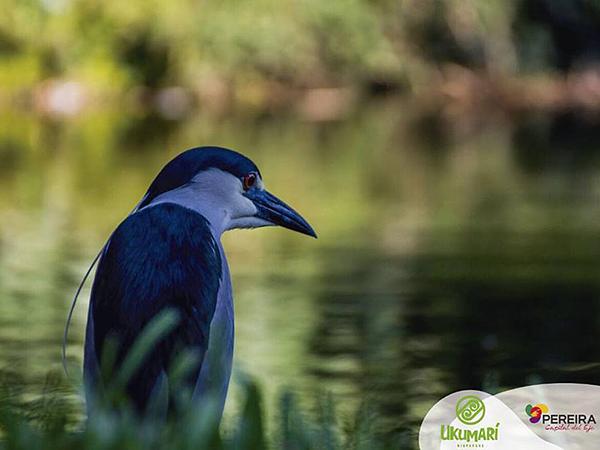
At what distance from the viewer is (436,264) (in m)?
13.9

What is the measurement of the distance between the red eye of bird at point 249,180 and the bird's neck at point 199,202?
13 centimetres

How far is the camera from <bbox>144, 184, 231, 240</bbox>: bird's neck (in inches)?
172

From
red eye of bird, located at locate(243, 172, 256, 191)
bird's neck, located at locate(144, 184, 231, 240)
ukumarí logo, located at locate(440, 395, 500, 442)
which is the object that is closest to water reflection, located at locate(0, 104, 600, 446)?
ukumarí logo, located at locate(440, 395, 500, 442)

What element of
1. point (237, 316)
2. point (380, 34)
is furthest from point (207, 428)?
point (380, 34)

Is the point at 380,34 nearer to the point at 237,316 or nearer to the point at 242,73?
the point at 242,73

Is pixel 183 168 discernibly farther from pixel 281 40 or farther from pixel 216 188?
pixel 281 40

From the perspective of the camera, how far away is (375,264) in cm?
1396

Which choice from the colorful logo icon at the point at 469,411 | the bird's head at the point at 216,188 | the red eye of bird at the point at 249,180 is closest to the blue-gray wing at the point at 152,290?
the bird's head at the point at 216,188

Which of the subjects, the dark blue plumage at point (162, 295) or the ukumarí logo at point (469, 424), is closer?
the ukumarí logo at point (469, 424)

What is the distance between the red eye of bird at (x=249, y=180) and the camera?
4.66 m

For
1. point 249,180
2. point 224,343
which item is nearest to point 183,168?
point 249,180

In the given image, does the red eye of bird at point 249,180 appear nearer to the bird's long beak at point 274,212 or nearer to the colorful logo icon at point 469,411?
the bird's long beak at point 274,212

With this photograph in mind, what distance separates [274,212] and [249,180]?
18 centimetres

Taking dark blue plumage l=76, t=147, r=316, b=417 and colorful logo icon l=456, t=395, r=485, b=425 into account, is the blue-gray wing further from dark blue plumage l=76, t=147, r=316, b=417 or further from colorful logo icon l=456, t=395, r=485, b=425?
colorful logo icon l=456, t=395, r=485, b=425
